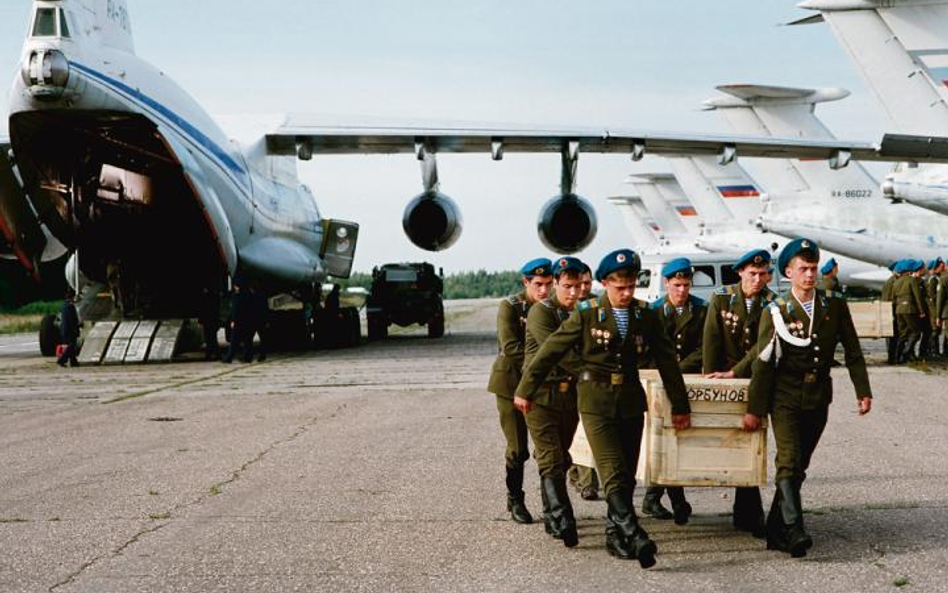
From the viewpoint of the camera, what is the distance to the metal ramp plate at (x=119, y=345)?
20.1m

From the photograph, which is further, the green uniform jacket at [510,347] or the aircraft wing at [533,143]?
the aircraft wing at [533,143]

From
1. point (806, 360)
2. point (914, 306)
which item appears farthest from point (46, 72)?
point (914, 306)

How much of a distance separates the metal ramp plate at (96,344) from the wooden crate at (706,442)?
15.9 meters

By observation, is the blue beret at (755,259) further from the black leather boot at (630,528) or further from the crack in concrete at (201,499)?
the crack in concrete at (201,499)

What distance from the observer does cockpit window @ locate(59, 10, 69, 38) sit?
1535 centimetres

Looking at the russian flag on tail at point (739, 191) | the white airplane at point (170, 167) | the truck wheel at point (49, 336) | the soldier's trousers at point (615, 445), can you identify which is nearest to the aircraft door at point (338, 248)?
the white airplane at point (170, 167)

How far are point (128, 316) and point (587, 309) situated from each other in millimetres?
16782

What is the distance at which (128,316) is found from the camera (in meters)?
21.3

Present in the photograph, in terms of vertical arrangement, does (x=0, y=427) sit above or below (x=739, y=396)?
below

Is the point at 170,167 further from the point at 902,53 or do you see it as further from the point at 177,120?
the point at 902,53

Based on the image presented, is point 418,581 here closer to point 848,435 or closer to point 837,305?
point 837,305

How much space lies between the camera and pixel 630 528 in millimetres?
5637

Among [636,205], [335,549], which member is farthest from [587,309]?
[636,205]

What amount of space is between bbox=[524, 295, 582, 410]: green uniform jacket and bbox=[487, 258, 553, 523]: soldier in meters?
0.22
